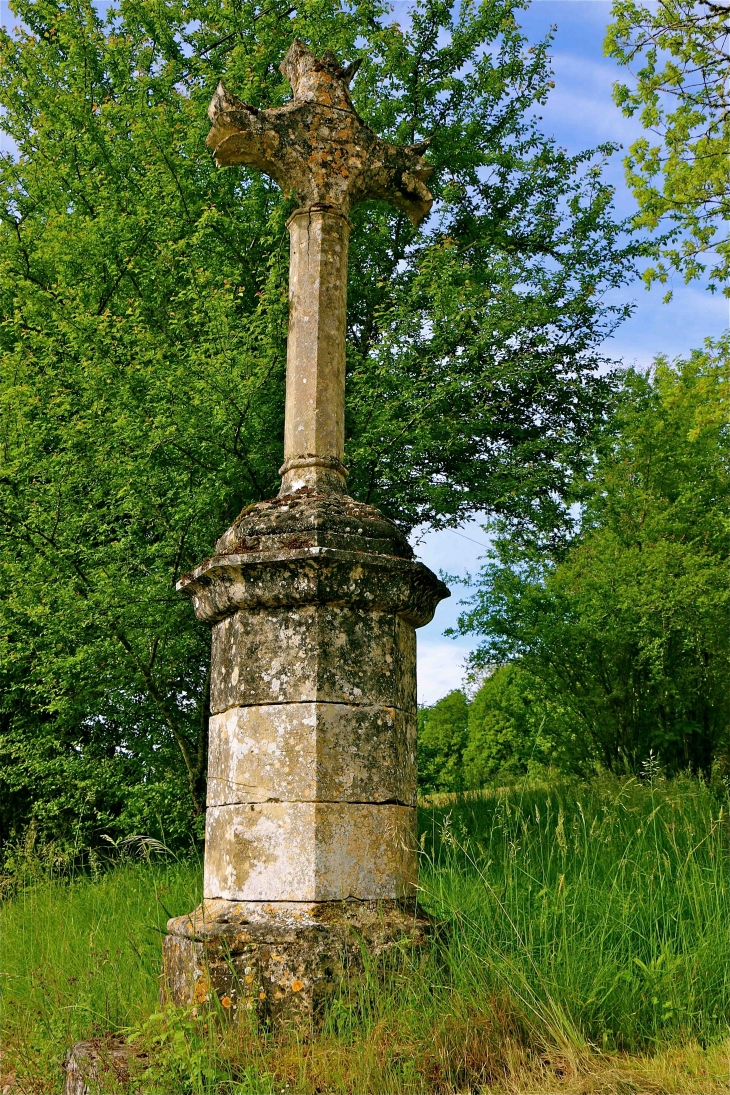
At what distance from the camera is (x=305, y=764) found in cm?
347

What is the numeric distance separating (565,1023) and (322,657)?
1.52 m

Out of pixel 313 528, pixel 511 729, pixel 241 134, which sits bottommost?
pixel 511 729

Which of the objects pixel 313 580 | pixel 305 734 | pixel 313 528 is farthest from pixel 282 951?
pixel 313 528

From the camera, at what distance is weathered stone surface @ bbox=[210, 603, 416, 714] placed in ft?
11.7

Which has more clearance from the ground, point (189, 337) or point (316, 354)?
point (189, 337)

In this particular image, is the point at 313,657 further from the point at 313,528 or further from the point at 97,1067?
the point at 97,1067

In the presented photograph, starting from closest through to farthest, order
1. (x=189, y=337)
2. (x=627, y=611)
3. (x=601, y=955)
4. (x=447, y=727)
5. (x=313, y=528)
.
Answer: (x=601, y=955) → (x=313, y=528) → (x=189, y=337) → (x=627, y=611) → (x=447, y=727)

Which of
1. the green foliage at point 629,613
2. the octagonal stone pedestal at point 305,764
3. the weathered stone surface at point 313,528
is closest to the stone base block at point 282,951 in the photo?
the octagonal stone pedestal at point 305,764

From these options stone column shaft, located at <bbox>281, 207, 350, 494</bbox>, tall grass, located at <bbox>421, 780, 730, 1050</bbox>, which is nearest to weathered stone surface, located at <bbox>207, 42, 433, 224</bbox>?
stone column shaft, located at <bbox>281, 207, 350, 494</bbox>

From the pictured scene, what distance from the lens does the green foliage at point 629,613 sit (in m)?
11.1

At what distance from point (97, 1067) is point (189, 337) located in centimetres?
713

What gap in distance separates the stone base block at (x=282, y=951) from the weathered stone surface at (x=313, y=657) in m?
0.78

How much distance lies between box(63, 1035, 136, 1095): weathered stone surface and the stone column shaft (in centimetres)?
225

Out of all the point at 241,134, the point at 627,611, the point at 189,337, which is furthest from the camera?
the point at 627,611
